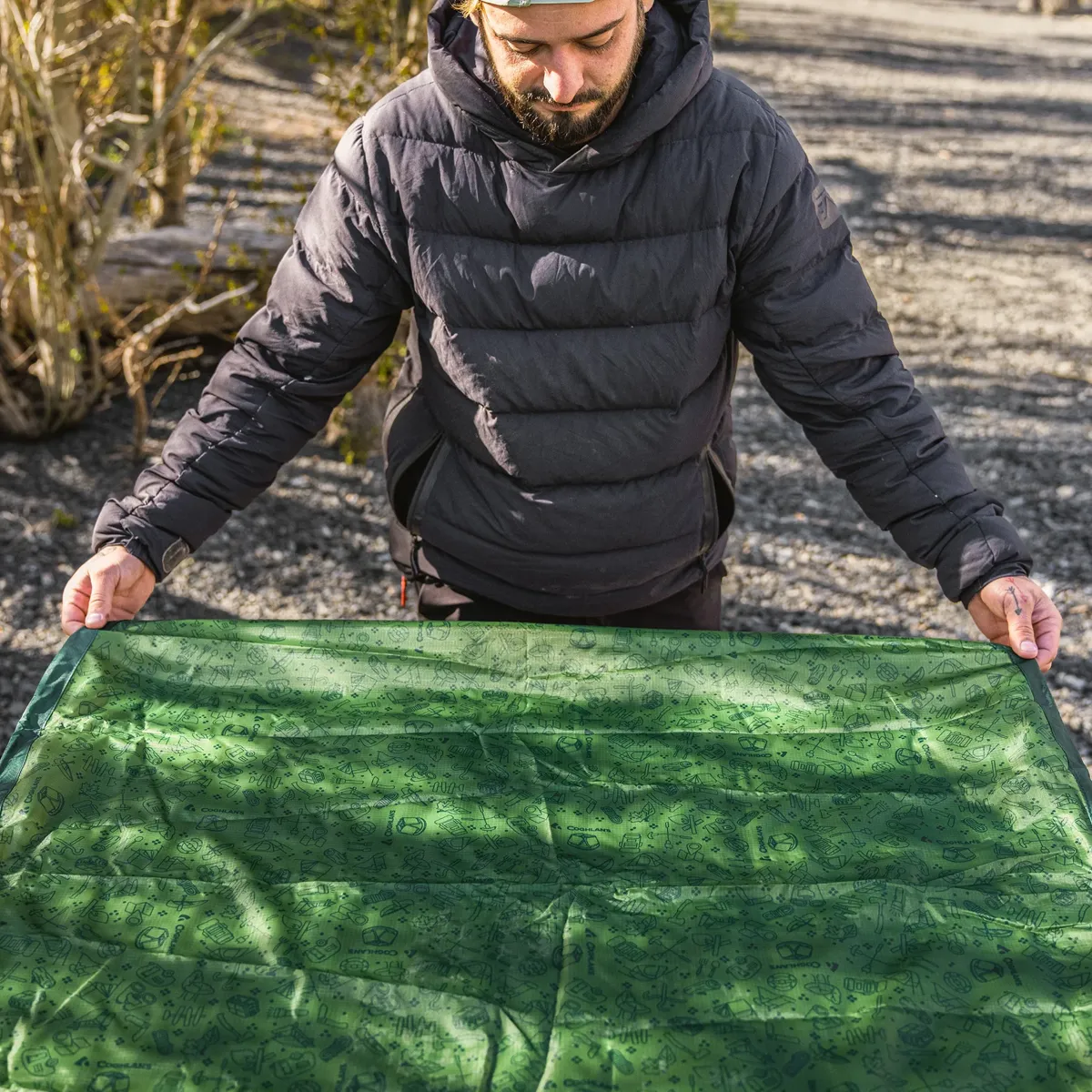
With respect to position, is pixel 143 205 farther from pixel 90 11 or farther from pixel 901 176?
pixel 901 176

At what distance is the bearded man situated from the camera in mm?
2059

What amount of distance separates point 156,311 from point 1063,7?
20.1 m

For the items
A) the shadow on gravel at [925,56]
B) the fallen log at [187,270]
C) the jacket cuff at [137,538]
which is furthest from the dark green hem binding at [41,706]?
the shadow on gravel at [925,56]

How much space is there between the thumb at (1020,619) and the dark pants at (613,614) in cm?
65

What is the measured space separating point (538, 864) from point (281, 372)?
3.26ft

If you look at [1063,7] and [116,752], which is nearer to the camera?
[116,752]

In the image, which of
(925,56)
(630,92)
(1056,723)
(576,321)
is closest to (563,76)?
(630,92)

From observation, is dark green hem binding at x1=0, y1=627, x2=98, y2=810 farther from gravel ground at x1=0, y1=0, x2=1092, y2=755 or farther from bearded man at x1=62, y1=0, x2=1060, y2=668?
gravel ground at x1=0, y1=0, x2=1092, y2=755

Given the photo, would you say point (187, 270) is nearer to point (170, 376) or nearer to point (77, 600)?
point (170, 376)

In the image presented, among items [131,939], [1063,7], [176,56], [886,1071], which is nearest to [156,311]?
[176,56]

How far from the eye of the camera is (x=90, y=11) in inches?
201

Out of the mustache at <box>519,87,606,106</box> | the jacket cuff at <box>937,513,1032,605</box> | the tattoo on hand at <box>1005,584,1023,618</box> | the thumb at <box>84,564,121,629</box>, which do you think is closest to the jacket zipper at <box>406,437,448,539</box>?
the thumb at <box>84,564,121,629</box>

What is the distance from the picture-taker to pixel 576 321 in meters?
2.18

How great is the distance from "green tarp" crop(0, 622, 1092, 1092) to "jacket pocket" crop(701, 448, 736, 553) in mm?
287
